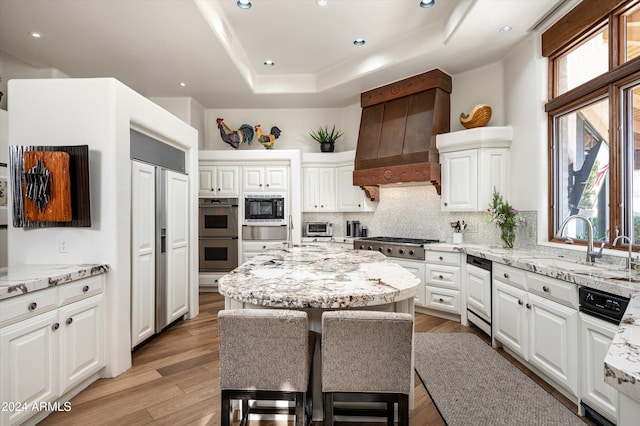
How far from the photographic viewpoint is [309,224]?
18.7 ft

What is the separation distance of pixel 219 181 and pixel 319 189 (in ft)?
5.33

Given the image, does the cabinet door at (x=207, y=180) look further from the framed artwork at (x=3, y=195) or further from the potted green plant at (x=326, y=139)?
the framed artwork at (x=3, y=195)

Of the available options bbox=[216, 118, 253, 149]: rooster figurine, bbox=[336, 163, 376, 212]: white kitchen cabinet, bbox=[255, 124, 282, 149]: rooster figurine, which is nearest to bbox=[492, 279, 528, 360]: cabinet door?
bbox=[336, 163, 376, 212]: white kitchen cabinet

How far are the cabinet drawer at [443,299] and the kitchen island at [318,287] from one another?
5.82 ft

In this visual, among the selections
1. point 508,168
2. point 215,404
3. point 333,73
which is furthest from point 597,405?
point 333,73

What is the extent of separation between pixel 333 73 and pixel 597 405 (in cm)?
466

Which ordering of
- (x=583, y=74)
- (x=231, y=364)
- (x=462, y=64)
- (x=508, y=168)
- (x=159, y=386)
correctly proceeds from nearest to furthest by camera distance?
(x=231, y=364), (x=159, y=386), (x=583, y=74), (x=508, y=168), (x=462, y=64)

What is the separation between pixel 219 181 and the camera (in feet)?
18.0

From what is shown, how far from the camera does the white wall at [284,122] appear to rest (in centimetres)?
603

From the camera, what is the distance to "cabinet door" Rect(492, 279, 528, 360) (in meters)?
2.72

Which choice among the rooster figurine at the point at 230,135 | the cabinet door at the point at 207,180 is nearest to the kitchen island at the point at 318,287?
the cabinet door at the point at 207,180

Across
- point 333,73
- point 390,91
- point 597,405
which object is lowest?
point 597,405

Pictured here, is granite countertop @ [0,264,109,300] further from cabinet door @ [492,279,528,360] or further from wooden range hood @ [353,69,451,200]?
wooden range hood @ [353,69,451,200]

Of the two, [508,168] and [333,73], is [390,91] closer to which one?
[333,73]
